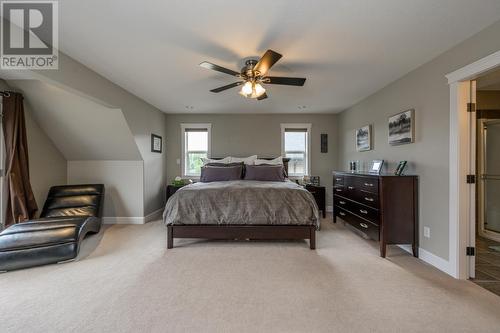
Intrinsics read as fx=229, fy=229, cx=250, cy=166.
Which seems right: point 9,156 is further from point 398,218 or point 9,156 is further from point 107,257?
point 398,218

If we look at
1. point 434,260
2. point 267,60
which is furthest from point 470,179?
point 267,60

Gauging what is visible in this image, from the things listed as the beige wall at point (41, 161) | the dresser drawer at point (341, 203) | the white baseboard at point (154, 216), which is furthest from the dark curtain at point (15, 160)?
the dresser drawer at point (341, 203)

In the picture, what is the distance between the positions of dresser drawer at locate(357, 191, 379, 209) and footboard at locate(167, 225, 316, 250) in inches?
35.1

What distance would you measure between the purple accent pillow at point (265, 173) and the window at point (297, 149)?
1.04 m

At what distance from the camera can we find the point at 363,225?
335cm

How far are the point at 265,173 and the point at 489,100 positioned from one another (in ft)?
13.2

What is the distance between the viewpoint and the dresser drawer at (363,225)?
3.05 meters

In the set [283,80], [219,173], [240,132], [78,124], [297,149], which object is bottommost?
[219,173]

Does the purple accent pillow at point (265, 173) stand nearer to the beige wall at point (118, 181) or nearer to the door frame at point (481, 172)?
the beige wall at point (118, 181)

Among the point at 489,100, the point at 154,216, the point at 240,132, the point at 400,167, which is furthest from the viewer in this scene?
the point at 240,132

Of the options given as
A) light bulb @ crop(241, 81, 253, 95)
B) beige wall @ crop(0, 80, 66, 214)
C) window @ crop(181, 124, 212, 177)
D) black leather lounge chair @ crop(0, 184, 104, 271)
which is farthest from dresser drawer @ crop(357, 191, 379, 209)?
beige wall @ crop(0, 80, 66, 214)

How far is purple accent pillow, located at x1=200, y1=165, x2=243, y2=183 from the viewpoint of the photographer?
4648 mm

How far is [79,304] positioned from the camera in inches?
76.0

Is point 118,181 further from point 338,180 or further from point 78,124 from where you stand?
point 338,180
